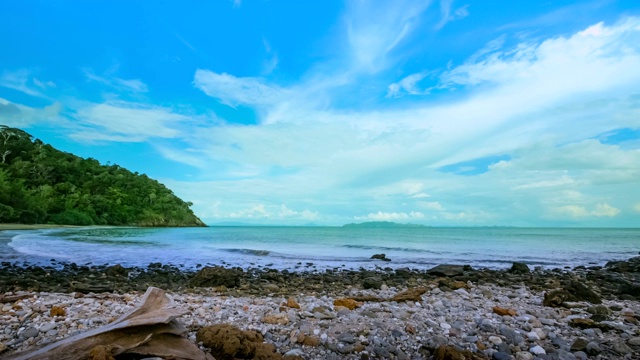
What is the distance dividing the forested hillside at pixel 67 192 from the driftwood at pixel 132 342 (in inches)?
2579

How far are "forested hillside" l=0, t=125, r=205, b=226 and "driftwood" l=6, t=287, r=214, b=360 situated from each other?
6552 centimetres

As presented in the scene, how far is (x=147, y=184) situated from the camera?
4437 inches

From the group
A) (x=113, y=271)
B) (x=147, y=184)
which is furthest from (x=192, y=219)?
(x=113, y=271)

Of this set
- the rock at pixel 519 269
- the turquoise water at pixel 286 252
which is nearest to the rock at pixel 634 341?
the rock at pixel 519 269

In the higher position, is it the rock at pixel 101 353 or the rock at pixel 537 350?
the rock at pixel 101 353

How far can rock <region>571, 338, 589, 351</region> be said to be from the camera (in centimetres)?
521

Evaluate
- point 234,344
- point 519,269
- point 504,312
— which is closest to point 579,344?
point 504,312

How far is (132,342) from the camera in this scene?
430 cm

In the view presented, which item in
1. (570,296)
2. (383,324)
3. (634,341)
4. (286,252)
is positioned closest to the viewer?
(634,341)

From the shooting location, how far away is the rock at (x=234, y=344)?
4719 mm

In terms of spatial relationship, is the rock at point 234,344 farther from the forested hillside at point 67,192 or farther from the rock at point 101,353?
the forested hillside at point 67,192

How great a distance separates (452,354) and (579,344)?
2.13 m

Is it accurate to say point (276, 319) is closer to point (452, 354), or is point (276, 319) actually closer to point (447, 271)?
point (452, 354)

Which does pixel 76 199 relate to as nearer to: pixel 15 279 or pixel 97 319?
pixel 15 279
